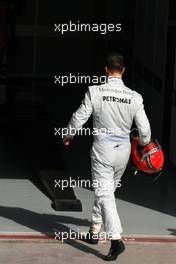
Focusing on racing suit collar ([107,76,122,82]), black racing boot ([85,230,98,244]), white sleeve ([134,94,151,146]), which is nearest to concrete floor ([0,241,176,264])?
black racing boot ([85,230,98,244])

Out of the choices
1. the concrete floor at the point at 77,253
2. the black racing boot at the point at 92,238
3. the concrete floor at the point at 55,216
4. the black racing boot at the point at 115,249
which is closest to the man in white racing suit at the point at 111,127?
the black racing boot at the point at 115,249

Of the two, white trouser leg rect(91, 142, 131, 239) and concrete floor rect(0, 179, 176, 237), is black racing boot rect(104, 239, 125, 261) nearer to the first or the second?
white trouser leg rect(91, 142, 131, 239)

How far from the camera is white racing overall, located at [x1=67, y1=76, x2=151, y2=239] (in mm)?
8211

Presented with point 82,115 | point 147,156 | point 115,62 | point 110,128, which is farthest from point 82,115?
point 147,156

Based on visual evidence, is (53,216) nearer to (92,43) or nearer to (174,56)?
(174,56)

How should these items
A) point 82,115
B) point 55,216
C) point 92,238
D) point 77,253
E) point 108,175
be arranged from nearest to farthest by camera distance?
1. point 82,115
2. point 108,175
3. point 77,253
4. point 92,238
5. point 55,216

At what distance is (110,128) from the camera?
325 inches

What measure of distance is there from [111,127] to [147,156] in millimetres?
453

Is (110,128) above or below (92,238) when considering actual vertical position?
above

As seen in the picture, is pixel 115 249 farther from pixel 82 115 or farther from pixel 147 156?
pixel 82 115

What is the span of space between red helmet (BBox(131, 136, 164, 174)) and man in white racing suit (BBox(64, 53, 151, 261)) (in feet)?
0.33

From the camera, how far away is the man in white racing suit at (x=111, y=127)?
8211 millimetres

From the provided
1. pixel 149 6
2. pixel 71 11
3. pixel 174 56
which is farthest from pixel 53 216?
pixel 71 11

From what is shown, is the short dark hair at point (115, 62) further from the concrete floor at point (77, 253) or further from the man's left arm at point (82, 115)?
the concrete floor at point (77, 253)
